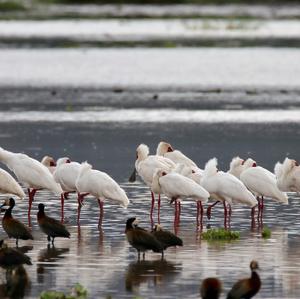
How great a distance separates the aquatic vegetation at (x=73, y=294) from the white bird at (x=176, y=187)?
4.76 meters

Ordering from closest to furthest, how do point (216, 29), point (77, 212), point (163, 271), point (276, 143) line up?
point (163, 271), point (77, 212), point (276, 143), point (216, 29)

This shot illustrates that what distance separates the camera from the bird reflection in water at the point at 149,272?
15.1 meters

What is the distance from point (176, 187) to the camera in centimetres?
1894

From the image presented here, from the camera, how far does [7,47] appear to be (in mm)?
76312

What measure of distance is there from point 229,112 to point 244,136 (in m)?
6.54

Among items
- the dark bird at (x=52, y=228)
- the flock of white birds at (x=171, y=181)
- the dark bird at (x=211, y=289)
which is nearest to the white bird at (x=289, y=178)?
the flock of white birds at (x=171, y=181)

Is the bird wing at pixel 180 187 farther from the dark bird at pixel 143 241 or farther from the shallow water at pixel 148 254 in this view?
the dark bird at pixel 143 241

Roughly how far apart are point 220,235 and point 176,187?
1.19 m

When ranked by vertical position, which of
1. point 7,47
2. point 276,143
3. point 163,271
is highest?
point 7,47

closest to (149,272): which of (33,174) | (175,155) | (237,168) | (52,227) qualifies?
(52,227)

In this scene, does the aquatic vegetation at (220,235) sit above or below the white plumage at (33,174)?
below

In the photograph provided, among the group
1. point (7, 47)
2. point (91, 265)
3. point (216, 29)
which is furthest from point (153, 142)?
point (216, 29)

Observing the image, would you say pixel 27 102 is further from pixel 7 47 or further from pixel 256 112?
pixel 7 47

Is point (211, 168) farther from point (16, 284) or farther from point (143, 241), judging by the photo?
point (16, 284)
